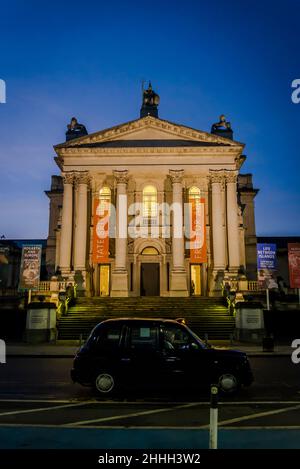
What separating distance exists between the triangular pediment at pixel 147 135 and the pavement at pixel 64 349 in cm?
1967

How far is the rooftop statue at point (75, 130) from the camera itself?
40.5 metres

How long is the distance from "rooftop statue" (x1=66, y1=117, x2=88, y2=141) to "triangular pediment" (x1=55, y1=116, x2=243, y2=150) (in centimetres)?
458

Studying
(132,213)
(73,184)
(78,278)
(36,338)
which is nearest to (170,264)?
(132,213)

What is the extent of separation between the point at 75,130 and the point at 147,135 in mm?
8583

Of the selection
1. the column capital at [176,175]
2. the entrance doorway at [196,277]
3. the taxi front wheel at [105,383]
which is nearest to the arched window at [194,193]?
the column capital at [176,175]

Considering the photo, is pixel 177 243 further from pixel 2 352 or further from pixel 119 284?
pixel 2 352

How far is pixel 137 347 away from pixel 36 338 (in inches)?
596

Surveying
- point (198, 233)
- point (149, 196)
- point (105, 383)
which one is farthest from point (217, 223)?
point (105, 383)

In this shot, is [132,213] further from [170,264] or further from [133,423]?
[133,423]

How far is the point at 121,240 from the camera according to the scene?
3400 cm

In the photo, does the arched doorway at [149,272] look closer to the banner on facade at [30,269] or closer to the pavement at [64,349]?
the banner on facade at [30,269]

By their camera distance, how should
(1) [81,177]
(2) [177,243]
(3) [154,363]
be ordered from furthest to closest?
1. (1) [81,177]
2. (2) [177,243]
3. (3) [154,363]

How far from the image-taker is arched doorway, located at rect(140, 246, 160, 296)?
3509 centimetres

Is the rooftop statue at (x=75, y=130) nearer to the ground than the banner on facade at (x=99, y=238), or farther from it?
farther from it
